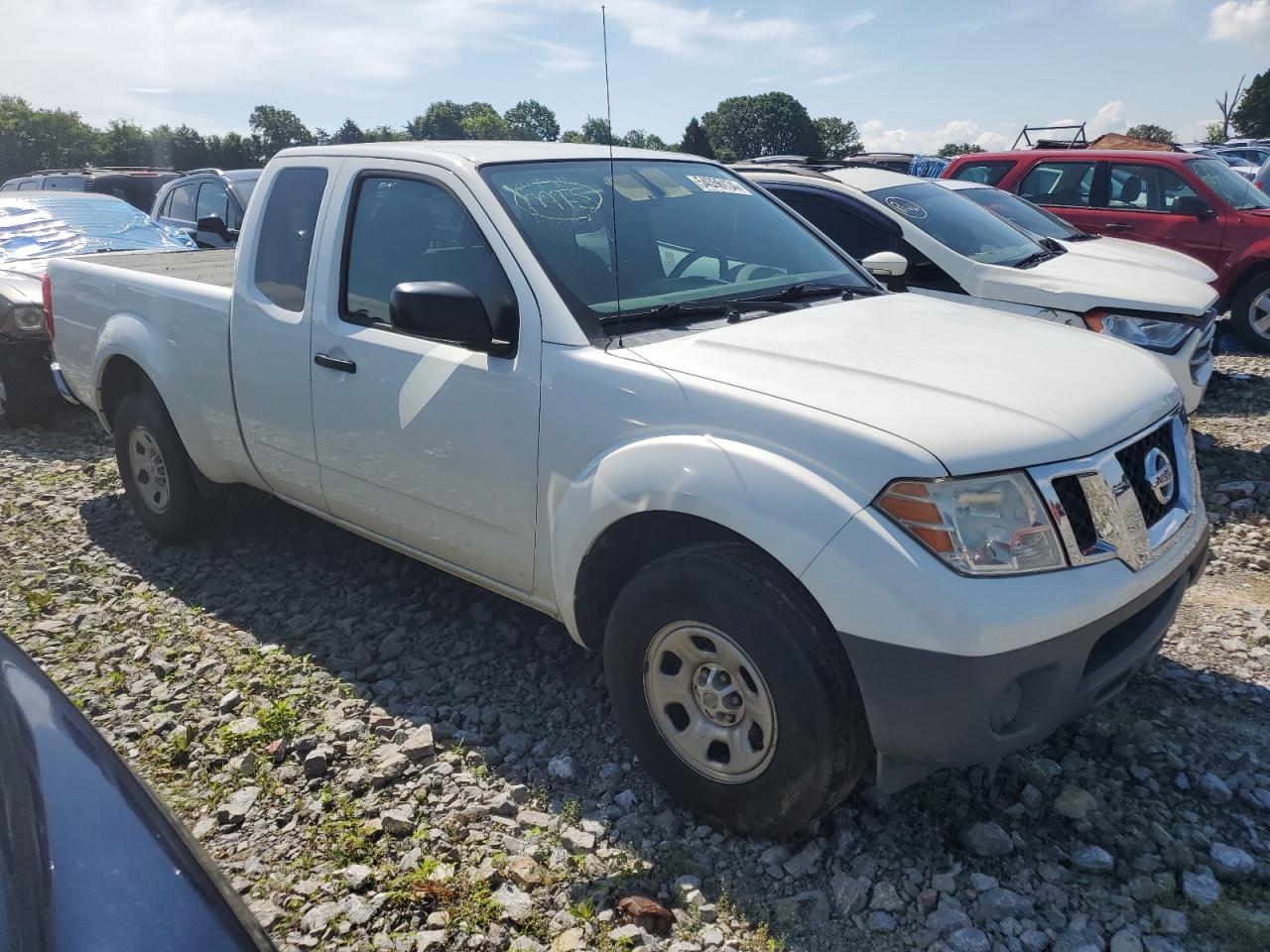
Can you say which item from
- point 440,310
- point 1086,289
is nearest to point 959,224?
point 1086,289

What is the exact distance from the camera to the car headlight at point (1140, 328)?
5.72 metres

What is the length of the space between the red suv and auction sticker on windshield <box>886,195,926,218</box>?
3675 millimetres

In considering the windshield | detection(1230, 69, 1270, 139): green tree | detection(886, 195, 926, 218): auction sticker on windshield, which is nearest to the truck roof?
detection(886, 195, 926, 218): auction sticker on windshield

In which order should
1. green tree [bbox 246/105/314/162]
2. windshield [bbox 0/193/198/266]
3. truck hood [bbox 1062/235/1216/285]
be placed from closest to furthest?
truck hood [bbox 1062/235/1216/285] → windshield [bbox 0/193/198/266] → green tree [bbox 246/105/314/162]

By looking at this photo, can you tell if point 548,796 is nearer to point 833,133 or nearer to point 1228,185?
point 1228,185

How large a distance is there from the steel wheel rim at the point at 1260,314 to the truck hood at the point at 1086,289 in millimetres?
3039

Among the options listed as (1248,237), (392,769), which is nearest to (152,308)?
(392,769)

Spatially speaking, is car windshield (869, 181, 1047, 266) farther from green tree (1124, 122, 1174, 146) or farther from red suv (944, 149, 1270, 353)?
green tree (1124, 122, 1174, 146)

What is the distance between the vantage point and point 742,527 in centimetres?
244

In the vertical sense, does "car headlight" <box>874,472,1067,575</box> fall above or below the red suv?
below

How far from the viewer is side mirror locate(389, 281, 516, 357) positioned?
115 inches

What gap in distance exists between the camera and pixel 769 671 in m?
2.43

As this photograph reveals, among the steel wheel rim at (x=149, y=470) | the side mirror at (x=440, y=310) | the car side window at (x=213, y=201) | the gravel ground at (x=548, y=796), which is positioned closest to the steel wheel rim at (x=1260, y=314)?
the gravel ground at (x=548, y=796)

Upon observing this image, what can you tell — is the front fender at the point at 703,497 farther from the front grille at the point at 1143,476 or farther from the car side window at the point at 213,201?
the car side window at the point at 213,201
